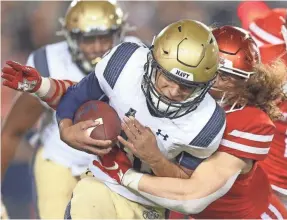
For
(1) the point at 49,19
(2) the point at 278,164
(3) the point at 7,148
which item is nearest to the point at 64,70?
(3) the point at 7,148

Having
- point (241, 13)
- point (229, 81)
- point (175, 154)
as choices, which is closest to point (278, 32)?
point (241, 13)

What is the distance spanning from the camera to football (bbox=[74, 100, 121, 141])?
8.83 feet

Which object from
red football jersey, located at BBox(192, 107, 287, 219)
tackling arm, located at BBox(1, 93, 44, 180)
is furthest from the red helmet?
tackling arm, located at BBox(1, 93, 44, 180)

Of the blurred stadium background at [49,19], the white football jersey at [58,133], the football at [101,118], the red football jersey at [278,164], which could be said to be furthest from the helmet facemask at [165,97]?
the blurred stadium background at [49,19]

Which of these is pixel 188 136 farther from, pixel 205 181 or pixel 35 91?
pixel 35 91

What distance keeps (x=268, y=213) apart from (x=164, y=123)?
2.04 ft

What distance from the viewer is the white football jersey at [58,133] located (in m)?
3.66

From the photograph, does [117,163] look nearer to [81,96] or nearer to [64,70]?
[81,96]

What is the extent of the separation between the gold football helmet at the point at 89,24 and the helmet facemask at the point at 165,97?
118cm

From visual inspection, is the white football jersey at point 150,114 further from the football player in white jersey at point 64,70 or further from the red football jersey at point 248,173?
the football player in white jersey at point 64,70

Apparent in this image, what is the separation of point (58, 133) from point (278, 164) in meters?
0.96

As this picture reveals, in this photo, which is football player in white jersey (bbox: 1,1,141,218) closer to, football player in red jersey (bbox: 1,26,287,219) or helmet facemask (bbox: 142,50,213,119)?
football player in red jersey (bbox: 1,26,287,219)

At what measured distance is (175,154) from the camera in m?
2.77

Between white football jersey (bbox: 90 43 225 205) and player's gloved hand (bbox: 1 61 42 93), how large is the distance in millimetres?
212
